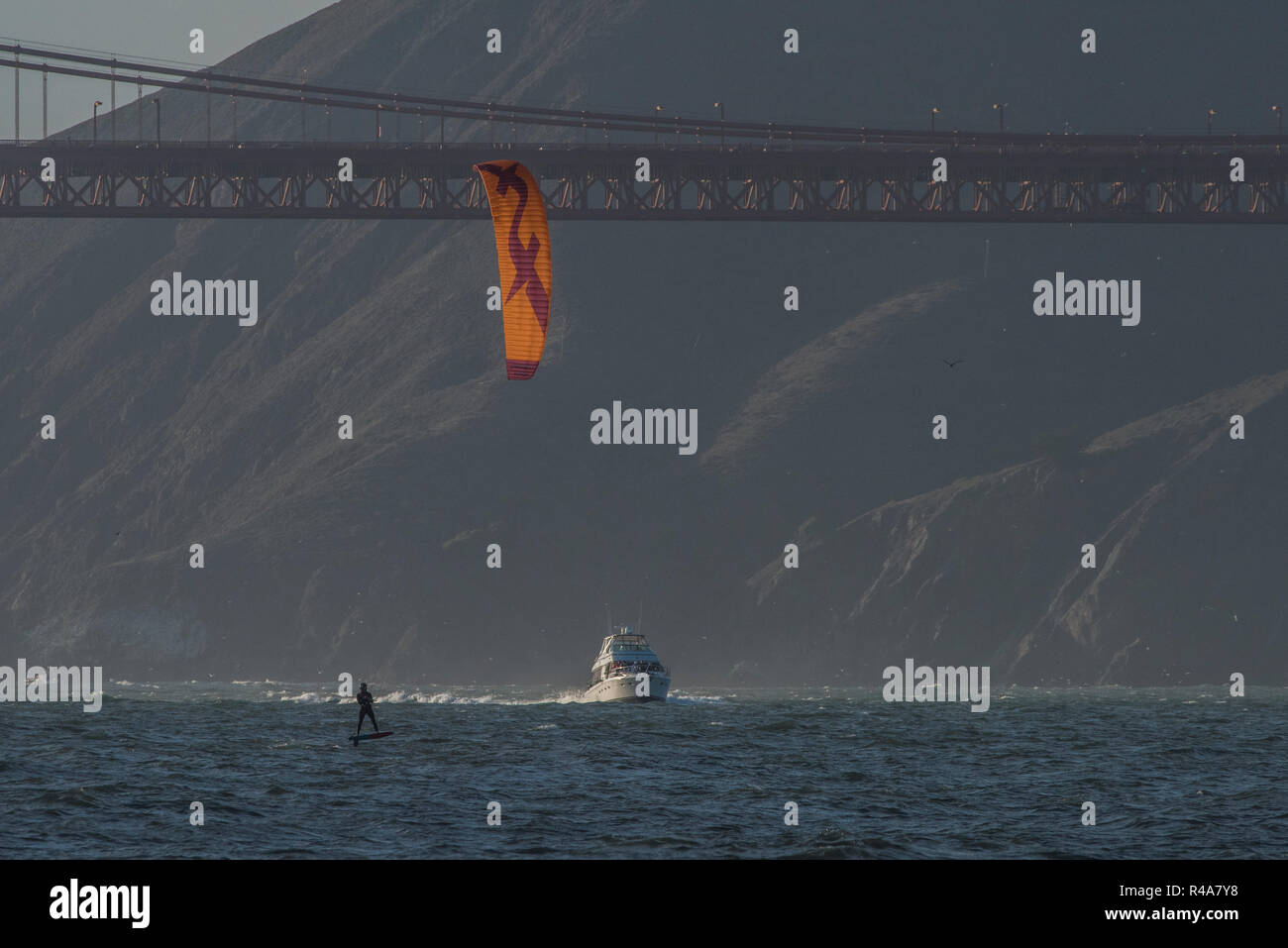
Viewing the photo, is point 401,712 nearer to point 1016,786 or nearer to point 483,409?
point 1016,786

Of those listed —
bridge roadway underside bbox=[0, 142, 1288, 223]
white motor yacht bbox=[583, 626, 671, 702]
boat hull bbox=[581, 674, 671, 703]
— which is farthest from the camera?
bridge roadway underside bbox=[0, 142, 1288, 223]

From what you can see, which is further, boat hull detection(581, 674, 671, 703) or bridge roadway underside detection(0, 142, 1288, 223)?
bridge roadway underside detection(0, 142, 1288, 223)

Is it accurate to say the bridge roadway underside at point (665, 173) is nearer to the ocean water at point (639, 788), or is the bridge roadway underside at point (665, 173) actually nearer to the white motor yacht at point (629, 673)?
the white motor yacht at point (629, 673)

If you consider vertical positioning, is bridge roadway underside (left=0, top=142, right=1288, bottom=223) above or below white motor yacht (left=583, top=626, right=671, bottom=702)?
above

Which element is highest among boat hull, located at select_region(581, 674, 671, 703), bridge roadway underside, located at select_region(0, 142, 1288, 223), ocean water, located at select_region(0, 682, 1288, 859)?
bridge roadway underside, located at select_region(0, 142, 1288, 223)

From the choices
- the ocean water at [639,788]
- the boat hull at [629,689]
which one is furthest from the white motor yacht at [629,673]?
the ocean water at [639,788]

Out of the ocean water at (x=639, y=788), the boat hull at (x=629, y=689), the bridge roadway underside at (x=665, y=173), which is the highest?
the bridge roadway underside at (x=665, y=173)

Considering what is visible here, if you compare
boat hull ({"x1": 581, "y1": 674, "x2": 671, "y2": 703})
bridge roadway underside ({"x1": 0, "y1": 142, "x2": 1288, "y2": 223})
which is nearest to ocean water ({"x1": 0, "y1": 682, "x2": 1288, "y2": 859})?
boat hull ({"x1": 581, "y1": 674, "x2": 671, "y2": 703})

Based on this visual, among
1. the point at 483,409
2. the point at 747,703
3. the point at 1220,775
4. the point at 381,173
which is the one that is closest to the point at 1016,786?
the point at 1220,775

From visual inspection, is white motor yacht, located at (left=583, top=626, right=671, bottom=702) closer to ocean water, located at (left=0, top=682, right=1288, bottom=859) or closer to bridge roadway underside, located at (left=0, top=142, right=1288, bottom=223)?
ocean water, located at (left=0, top=682, right=1288, bottom=859)
